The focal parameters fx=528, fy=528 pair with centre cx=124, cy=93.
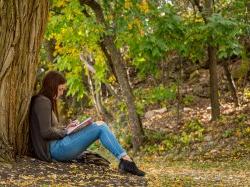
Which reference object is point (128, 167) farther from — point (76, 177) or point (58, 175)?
point (58, 175)

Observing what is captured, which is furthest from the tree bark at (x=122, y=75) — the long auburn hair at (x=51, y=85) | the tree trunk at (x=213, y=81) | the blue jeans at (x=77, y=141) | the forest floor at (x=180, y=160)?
the blue jeans at (x=77, y=141)

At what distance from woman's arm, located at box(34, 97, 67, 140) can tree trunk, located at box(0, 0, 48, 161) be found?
5.4 inches

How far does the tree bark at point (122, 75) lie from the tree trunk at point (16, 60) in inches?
226

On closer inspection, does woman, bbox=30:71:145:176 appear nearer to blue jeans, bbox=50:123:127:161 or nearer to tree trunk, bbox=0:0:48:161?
blue jeans, bbox=50:123:127:161

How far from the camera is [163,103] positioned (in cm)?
1705

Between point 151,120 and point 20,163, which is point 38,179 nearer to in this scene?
point 20,163

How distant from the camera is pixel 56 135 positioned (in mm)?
6297

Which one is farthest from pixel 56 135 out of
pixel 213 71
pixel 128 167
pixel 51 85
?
pixel 213 71

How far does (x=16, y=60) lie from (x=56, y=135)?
103 cm

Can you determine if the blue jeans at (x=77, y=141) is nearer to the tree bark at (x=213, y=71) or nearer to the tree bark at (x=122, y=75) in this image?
the tree bark at (x=122, y=75)

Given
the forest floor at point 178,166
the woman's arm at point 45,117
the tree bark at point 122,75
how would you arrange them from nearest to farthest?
the forest floor at point 178,166 → the woman's arm at point 45,117 → the tree bark at point 122,75

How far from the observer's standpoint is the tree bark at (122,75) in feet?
38.9

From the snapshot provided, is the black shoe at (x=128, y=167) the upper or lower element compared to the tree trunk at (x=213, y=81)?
lower

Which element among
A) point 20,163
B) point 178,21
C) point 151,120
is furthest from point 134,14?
point 151,120
